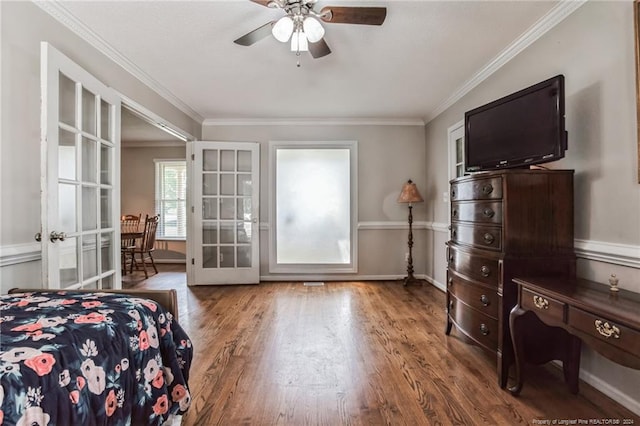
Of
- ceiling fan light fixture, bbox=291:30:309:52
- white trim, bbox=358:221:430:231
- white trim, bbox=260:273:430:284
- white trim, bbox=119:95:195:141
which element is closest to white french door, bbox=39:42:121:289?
white trim, bbox=119:95:195:141

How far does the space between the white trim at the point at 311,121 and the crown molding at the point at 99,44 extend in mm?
920

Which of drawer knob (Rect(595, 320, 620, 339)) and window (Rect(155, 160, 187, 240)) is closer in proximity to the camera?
drawer knob (Rect(595, 320, 620, 339))

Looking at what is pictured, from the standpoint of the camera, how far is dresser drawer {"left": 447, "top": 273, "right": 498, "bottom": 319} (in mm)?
1940

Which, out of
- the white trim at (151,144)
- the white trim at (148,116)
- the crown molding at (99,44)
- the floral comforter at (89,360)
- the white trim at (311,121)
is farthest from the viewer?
the white trim at (151,144)

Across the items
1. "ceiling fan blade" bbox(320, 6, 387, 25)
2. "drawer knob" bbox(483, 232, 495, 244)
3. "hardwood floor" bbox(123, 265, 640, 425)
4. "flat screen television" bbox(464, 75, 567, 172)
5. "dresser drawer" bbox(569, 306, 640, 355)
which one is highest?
"ceiling fan blade" bbox(320, 6, 387, 25)

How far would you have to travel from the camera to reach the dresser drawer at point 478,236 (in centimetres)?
189

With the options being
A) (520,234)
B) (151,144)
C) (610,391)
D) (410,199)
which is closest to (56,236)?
(520,234)

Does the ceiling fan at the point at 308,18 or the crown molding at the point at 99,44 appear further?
the crown molding at the point at 99,44

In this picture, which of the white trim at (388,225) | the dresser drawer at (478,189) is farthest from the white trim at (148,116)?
the dresser drawer at (478,189)

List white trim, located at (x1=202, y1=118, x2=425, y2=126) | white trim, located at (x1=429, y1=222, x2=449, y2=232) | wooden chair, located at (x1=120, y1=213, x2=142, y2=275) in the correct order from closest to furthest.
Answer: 1. white trim, located at (x1=429, y1=222, x2=449, y2=232)
2. white trim, located at (x1=202, y1=118, x2=425, y2=126)
3. wooden chair, located at (x1=120, y1=213, x2=142, y2=275)

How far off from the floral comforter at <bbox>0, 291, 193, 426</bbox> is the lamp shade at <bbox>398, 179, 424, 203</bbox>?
333 centimetres

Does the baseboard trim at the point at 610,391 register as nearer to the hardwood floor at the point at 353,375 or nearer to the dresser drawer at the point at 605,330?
the hardwood floor at the point at 353,375

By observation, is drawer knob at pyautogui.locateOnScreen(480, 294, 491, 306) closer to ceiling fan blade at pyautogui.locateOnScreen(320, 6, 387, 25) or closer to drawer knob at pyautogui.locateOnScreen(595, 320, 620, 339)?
drawer knob at pyautogui.locateOnScreen(595, 320, 620, 339)

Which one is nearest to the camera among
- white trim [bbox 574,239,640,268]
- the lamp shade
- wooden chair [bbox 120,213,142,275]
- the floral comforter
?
the floral comforter
